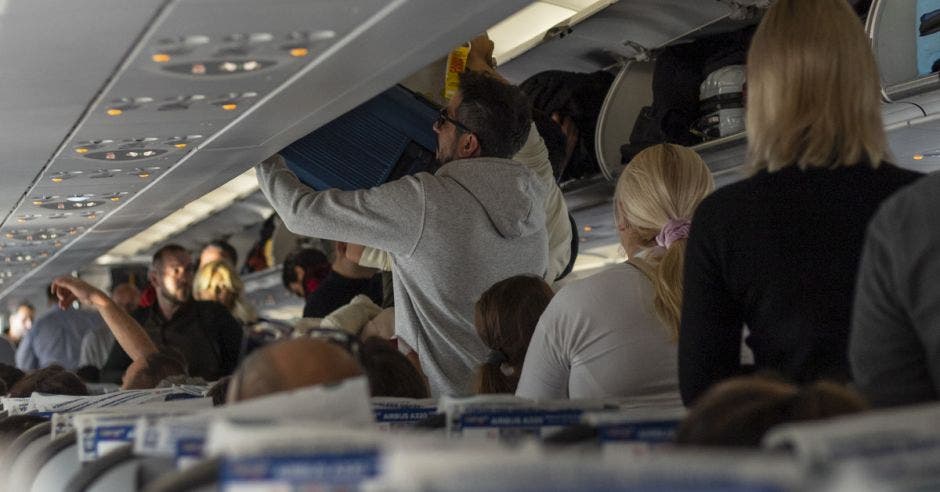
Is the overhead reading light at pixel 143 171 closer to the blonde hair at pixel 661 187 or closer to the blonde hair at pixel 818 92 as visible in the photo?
the blonde hair at pixel 661 187

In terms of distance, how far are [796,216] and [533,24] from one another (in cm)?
515

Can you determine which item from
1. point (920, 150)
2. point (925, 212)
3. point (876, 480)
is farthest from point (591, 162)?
point (876, 480)

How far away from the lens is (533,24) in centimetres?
739

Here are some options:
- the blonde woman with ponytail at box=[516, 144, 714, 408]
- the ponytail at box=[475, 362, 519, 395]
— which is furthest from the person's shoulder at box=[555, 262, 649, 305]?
the ponytail at box=[475, 362, 519, 395]

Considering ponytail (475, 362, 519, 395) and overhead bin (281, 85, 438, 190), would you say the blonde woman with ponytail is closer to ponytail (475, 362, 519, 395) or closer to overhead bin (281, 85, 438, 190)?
ponytail (475, 362, 519, 395)

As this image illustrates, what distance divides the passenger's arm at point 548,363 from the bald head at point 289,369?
151cm

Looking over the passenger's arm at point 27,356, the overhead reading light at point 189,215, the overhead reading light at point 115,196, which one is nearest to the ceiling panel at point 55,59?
the overhead reading light at point 115,196

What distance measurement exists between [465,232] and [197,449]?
2432 mm

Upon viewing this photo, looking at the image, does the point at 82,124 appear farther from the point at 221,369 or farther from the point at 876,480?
the point at 876,480

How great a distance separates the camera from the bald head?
1.82 metres

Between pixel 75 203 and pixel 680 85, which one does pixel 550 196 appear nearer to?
pixel 680 85

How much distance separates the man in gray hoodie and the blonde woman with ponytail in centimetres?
81

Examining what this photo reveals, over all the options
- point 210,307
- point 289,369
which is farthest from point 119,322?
point 289,369

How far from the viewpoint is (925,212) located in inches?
74.5
